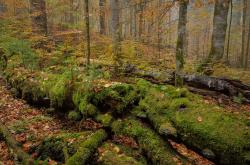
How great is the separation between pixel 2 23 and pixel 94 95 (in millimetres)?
9495

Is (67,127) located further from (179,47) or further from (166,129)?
(179,47)

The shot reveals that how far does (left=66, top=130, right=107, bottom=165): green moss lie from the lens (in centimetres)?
457

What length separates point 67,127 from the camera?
6285mm

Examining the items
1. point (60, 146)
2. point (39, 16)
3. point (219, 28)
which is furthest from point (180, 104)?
point (39, 16)

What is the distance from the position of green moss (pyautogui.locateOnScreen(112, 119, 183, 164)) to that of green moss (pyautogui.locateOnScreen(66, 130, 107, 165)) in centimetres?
30

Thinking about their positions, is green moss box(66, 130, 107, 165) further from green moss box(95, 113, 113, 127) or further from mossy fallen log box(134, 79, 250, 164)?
mossy fallen log box(134, 79, 250, 164)

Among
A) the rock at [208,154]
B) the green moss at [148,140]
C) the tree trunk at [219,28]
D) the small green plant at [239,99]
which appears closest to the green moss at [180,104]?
the green moss at [148,140]

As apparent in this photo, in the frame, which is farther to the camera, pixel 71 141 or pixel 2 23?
pixel 2 23

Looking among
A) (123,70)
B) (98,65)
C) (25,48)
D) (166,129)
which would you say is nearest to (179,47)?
(123,70)

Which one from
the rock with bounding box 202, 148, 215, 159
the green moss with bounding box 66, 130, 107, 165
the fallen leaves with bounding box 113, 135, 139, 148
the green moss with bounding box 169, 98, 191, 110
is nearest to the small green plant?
the green moss with bounding box 169, 98, 191, 110

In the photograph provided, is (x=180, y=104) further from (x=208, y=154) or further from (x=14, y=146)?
(x=14, y=146)

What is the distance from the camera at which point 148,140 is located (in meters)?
4.78

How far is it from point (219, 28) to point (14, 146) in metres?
8.65

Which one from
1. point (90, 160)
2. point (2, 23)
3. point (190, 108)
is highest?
point (2, 23)
